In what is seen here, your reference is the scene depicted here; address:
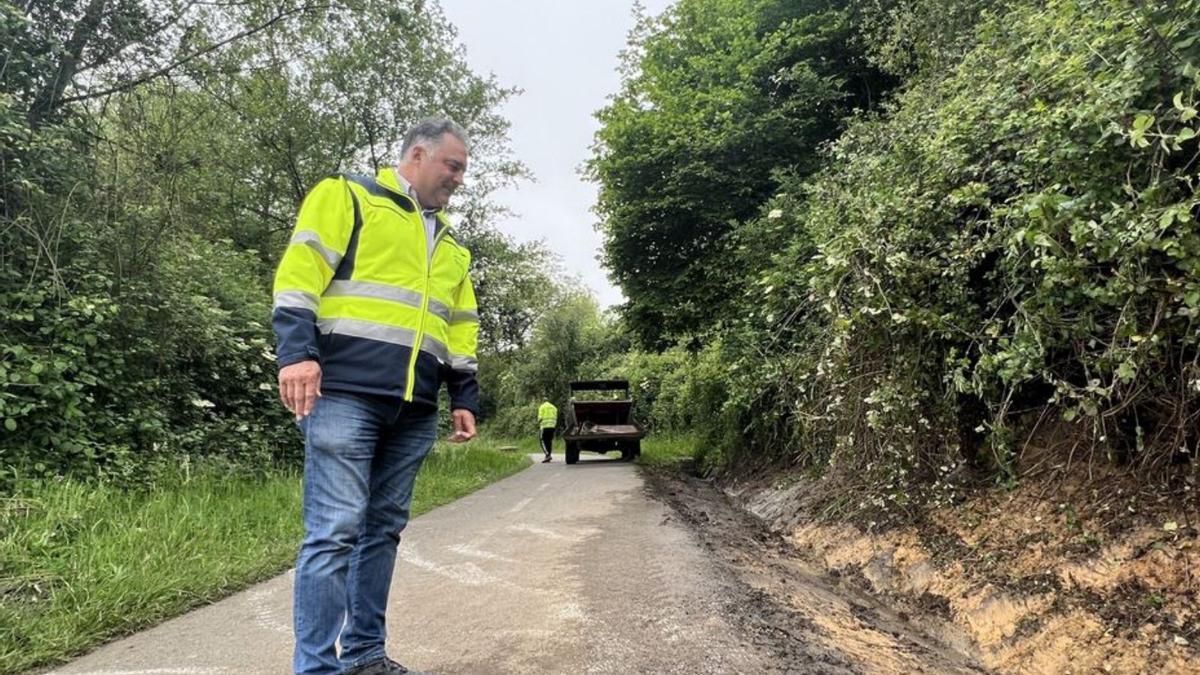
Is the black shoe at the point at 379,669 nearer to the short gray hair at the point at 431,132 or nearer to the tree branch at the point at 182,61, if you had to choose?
the short gray hair at the point at 431,132

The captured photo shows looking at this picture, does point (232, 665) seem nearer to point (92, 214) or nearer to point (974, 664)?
point (974, 664)

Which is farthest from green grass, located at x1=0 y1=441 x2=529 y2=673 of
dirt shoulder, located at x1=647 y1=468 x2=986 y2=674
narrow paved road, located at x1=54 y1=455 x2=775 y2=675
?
dirt shoulder, located at x1=647 y1=468 x2=986 y2=674

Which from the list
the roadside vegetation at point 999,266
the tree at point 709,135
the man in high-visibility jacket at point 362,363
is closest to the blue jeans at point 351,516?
the man in high-visibility jacket at point 362,363

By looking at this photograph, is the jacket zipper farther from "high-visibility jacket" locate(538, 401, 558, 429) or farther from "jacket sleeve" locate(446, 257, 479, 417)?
"high-visibility jacket" locate(538, 401, 558, 429)

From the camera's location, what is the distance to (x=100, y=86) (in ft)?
23.9

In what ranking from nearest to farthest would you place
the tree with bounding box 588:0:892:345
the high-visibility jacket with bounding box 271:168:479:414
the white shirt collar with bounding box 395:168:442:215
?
the high-visibility jacket with bounding box 271:168:479:414 → the white shirt collar with bounding box 395:168:442:215 → the tree with bounding box 588:0:892:345

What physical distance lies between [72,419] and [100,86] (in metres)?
3.96

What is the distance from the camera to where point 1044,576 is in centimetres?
376

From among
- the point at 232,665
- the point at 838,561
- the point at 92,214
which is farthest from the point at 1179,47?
the point at 92,214

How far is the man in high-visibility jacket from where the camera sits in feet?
6.79

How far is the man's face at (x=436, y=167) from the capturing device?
2.49 m

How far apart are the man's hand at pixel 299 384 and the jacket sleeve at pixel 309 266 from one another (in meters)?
0.03

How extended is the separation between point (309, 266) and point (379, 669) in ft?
4.70

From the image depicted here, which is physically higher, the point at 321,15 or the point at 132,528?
the point at 321,15
